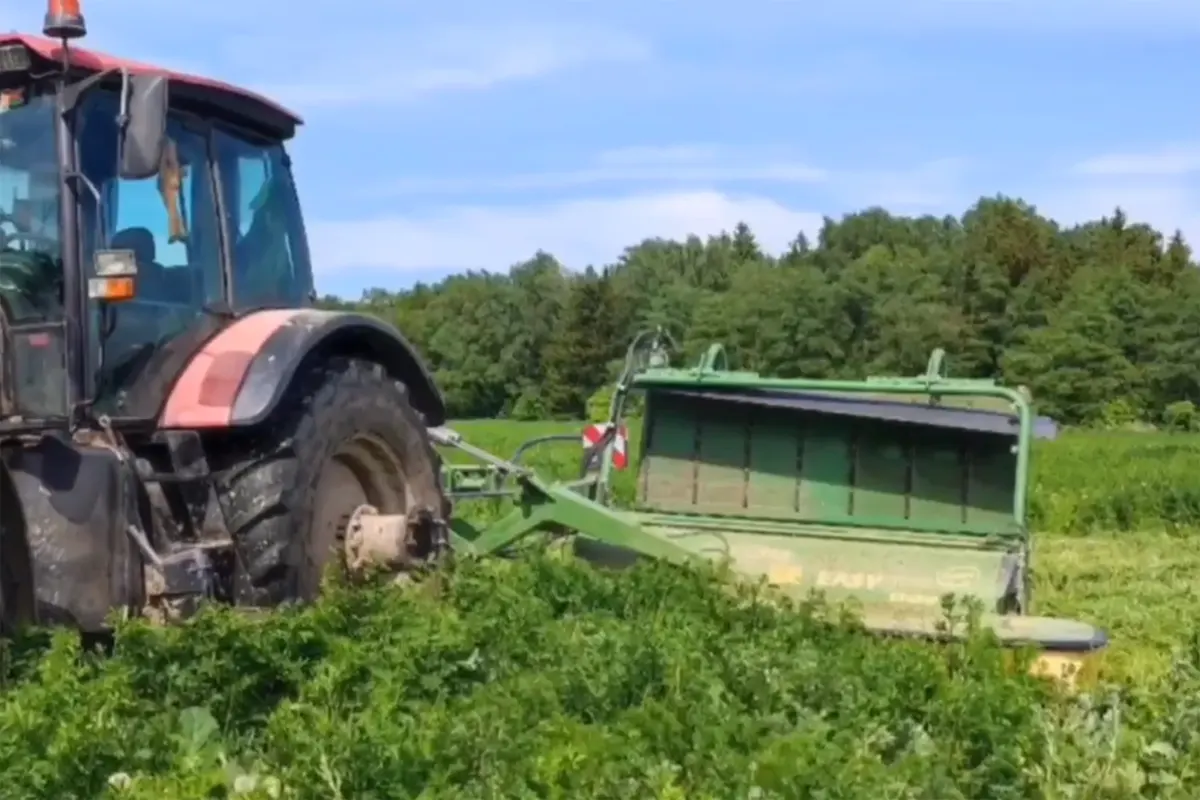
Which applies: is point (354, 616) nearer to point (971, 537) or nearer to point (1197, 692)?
point (1197, 692)

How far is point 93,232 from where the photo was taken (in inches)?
205

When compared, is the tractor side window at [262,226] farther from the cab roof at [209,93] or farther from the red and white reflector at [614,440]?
the red and white reflector at [614,440]

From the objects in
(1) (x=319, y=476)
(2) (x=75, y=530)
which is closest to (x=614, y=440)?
(1) (x=319, y=476)

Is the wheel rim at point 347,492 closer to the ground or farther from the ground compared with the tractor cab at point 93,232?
closer to the ground

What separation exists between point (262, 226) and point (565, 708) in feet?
9.27

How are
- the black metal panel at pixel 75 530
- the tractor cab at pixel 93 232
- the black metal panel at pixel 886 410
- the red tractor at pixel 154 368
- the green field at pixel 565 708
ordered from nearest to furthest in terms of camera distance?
the green field at pixel 565 708
the black metal panel at pixel 75 530
the red tractor at pixel 154 368
the tractor cab at pixel 93 232
the black metal panel at pixel 886 410

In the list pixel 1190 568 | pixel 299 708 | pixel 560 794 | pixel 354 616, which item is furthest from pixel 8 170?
pixel 1190 568

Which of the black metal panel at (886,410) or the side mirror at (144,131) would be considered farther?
the black metal panel at (886,410)

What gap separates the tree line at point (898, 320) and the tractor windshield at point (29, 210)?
53.7 meters

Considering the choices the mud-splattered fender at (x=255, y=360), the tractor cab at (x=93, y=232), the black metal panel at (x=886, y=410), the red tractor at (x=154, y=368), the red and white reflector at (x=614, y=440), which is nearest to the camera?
the red tractor at (x=154, y=368)

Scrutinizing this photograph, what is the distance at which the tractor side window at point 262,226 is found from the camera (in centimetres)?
604

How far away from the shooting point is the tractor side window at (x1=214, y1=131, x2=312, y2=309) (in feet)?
19.8

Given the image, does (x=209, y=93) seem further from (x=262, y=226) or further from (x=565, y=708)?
(x=565, y=708)

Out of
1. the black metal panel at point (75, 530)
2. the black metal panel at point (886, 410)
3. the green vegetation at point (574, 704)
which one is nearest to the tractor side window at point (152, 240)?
the black metal panel at point (75, 530)
